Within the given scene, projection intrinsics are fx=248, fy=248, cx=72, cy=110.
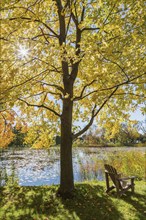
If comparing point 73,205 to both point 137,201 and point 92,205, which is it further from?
point 137,201

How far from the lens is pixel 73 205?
7.97 meters

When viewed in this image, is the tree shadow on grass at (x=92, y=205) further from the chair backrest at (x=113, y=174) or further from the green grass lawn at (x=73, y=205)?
the chair backrest at (x=113, y=174)

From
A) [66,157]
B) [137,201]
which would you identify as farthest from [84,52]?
[137,201]

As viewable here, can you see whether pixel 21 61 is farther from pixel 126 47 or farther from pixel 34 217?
pixel 34 217

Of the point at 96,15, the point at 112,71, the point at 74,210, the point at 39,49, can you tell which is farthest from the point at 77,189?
the point at 96,15

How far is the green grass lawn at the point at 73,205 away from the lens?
23.2ft

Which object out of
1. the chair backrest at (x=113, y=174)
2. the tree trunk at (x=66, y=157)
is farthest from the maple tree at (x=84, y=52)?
the chair backrest at (x=113, y=174)

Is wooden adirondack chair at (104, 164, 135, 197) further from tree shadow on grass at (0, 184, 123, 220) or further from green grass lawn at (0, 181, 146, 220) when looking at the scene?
tree shadow on grass at (0, 184, 123, 220)

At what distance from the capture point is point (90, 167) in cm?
1645

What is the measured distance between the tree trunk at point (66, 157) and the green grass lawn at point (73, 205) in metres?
0.37

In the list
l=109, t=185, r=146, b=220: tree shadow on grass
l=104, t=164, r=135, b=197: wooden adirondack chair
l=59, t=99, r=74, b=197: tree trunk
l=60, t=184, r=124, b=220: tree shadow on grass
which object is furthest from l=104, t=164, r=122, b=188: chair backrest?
l=59, t=99, r=74, b=197: tree trunk

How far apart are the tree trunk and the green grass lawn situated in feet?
1.21

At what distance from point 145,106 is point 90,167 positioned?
8.13 metres

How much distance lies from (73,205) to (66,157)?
1.79 meters
